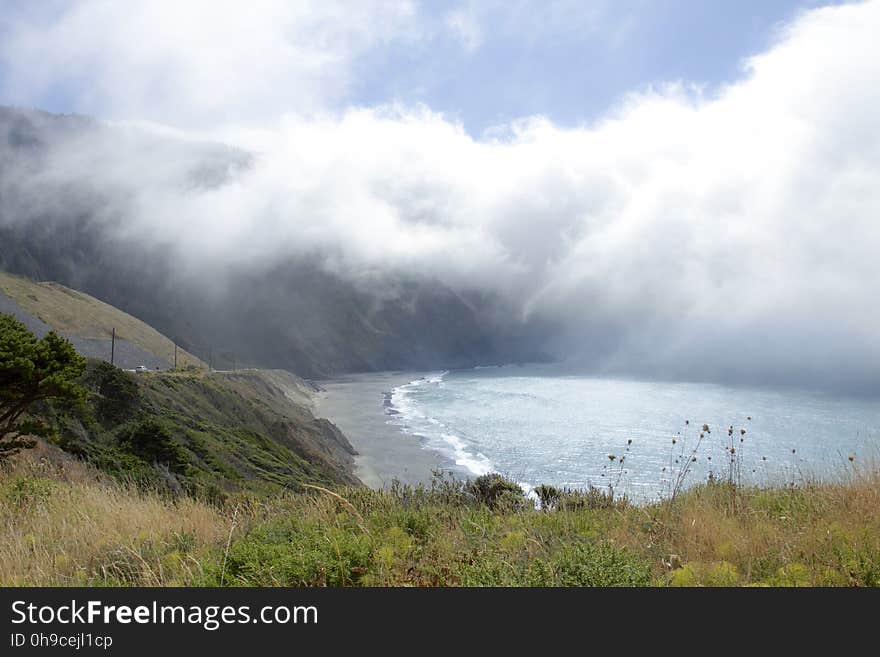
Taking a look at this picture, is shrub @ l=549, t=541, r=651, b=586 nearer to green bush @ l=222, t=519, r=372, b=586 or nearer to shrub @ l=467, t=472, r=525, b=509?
green bush @ l=222, t=519, r=372, b=586

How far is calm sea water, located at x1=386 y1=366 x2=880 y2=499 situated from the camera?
70688 millimetres

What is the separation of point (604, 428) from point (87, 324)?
106672 millimetres

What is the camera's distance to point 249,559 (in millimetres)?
4750

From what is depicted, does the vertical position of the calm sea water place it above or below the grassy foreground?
above

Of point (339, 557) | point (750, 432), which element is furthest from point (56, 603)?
point (750, 432)

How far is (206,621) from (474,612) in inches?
70.0

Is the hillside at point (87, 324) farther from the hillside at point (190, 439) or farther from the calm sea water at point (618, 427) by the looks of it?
the calm sea water at point (618, 427)

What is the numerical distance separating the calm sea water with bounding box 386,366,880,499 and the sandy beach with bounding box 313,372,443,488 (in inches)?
139

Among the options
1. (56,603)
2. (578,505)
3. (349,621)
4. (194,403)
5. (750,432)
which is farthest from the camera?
(750,432)

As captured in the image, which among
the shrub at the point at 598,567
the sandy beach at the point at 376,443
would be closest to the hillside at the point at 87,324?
the sandy beach at the point at 376,443

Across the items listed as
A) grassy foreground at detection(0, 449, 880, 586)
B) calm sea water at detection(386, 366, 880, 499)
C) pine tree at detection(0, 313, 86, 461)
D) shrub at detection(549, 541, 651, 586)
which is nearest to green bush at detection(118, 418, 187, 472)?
pine tree at detection(0, 313, 86, 461)

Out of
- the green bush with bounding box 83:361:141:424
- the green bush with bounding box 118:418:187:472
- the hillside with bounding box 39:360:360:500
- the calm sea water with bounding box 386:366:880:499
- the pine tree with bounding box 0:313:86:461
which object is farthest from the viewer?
the calm sea water with bounding box 386:366:880:499

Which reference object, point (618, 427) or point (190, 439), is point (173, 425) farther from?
point (618, 427)

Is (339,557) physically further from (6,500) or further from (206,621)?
(6,500)
